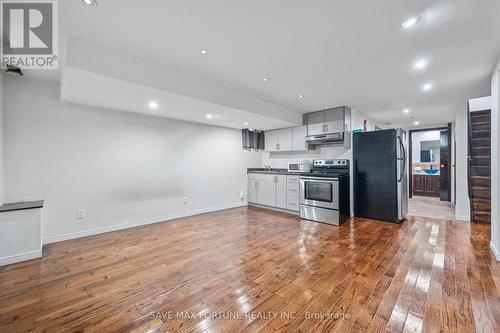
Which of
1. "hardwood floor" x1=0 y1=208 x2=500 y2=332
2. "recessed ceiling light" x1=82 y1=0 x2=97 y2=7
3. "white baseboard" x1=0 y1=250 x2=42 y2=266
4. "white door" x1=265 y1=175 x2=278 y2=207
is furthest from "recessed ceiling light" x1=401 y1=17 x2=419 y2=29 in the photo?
"white baseboard" x1=0 y1=250 x2=42 y2=266

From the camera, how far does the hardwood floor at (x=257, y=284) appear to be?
1583 millimetres

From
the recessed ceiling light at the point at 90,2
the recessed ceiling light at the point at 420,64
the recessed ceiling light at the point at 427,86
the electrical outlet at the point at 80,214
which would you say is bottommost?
the electrical outlet at the point at 80,214

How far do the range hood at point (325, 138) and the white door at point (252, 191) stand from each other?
1885 millimetres

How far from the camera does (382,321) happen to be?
1573 millimetres

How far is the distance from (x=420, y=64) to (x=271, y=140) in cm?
381

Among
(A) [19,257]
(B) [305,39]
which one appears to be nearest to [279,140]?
(B) [305,39]

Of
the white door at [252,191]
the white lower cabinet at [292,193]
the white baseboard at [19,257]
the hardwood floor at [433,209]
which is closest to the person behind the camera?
the white baseboard at [19,257]

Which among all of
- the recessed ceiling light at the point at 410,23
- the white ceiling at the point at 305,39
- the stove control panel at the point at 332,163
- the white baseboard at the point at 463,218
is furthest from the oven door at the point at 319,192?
the recessed ceiling light at the point at 410,23

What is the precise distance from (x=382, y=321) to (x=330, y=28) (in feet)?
8.18

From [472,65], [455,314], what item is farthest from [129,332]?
[472,65]

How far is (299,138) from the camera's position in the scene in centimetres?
544

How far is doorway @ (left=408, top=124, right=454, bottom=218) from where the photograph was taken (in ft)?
21.0

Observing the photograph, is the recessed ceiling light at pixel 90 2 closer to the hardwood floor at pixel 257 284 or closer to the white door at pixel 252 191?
the hardwood floor at pixel 257 284

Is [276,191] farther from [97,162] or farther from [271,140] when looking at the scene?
[97,162]
